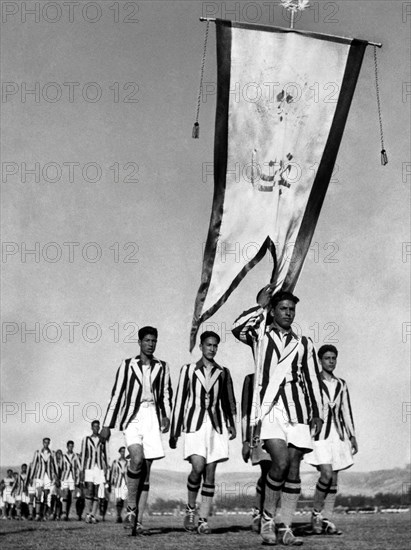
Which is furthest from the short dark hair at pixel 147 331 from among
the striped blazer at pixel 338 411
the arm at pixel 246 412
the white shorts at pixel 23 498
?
the white shorts at pixel 23 498

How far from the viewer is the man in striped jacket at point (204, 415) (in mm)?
13102

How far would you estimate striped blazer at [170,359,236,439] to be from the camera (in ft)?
43.4

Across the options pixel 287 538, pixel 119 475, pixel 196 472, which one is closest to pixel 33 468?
pixel 119 475

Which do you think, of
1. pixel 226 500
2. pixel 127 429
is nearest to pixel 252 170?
pixel 127 429

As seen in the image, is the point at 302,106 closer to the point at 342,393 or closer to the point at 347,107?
the point at 347,107

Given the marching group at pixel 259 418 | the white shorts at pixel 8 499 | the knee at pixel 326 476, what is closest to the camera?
the marching group at pixel 259 418

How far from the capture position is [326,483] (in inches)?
514

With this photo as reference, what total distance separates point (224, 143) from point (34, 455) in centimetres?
1982

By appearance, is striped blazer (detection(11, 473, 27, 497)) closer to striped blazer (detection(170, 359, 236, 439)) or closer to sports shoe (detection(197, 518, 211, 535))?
striped blazer (detection(170, 359, 236, 439))

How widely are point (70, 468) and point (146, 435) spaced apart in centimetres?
1825

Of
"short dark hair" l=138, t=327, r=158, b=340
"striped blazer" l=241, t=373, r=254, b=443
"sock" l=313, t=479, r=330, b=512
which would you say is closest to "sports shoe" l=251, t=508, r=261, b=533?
"sock" l=313, t=479, r=330, b=512

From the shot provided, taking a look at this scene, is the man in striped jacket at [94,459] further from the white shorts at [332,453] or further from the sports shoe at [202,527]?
the sports shoe at [202,527]

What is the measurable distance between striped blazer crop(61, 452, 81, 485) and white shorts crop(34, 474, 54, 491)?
0.38 meters

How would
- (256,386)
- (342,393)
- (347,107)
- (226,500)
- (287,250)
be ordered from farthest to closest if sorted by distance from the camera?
(226,500) → (342,393) → (347,107) → (287,250) → (256,386)
